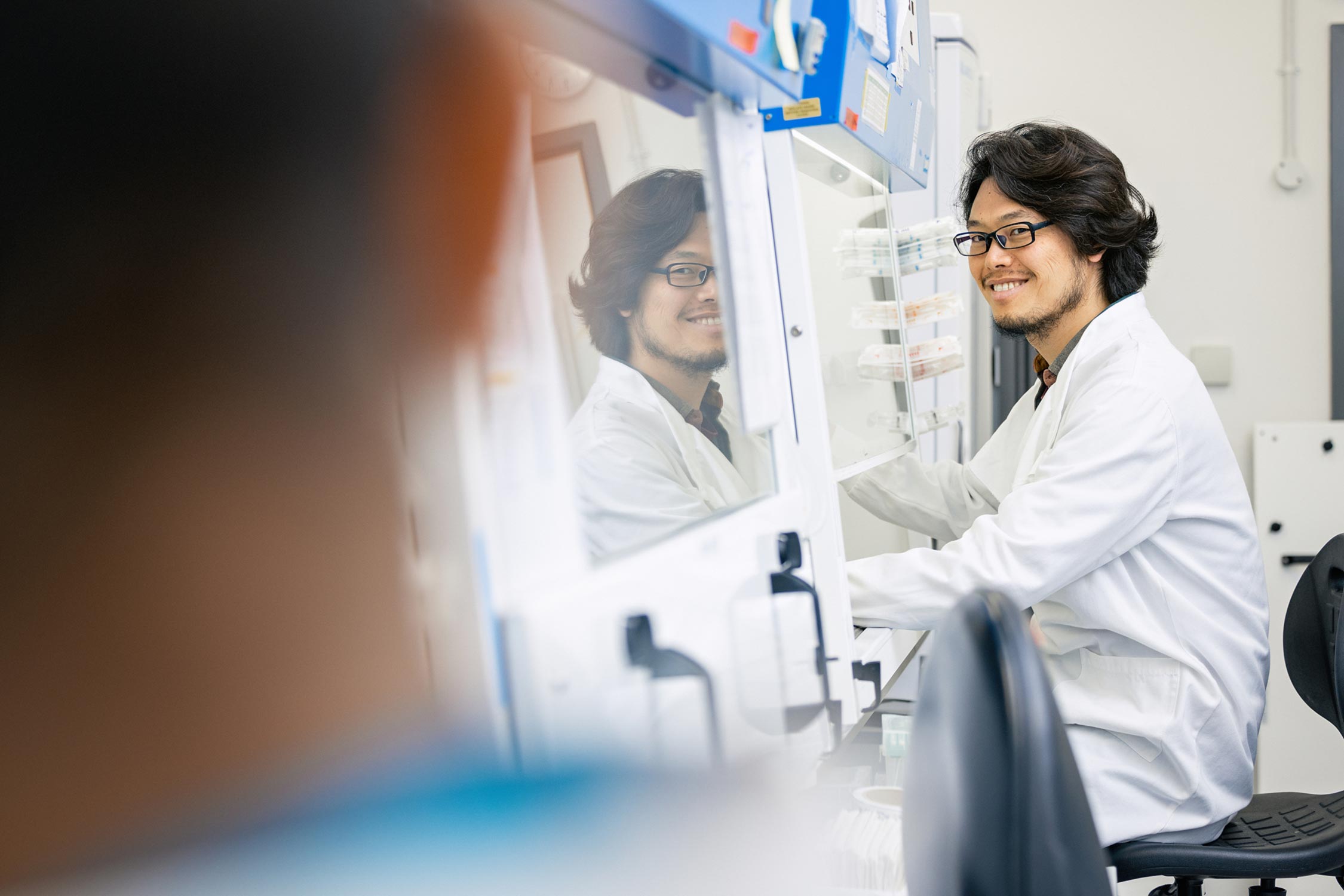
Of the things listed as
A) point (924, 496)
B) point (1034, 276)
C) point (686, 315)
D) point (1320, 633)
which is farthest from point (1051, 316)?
point (686, 315)

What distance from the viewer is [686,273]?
1.04 meters

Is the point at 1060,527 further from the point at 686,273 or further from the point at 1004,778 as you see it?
the point at 1004,778

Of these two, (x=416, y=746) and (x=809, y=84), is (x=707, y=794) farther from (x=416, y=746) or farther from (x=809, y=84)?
(x=809, y=84)

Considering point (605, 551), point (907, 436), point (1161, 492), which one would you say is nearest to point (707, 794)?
point (605, 551)

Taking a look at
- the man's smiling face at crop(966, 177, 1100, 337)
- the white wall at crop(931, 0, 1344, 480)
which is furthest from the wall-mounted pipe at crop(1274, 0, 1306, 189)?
the man's smiling face at crop(966, 177, 1100, 337)

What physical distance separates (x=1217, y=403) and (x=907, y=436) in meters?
1.72

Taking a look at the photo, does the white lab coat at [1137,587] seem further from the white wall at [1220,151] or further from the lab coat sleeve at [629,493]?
the white wall at [1220,151]

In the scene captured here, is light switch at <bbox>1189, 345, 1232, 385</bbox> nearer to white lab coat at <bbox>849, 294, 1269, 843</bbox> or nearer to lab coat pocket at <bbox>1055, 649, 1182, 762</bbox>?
white lab coat at <bbox>849, 294, 1269, 843</bbox>

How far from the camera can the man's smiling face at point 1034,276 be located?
1.80 metres

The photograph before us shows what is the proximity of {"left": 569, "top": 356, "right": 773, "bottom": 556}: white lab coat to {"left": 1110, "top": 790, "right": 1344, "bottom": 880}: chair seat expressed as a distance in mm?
775

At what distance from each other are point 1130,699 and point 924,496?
0.55 metres

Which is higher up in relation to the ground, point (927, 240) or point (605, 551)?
point (927, 240)

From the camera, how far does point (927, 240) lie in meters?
1.89

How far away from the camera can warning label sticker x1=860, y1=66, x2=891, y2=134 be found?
4.72ft
